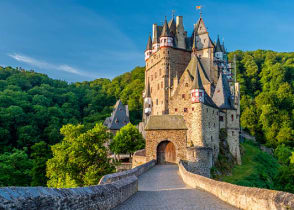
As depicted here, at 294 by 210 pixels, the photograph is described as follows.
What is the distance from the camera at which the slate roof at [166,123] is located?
26578 mm

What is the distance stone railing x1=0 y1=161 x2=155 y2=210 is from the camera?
14.2 ft

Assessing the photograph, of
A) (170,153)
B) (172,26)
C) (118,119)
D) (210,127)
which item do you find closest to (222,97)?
(210,127)

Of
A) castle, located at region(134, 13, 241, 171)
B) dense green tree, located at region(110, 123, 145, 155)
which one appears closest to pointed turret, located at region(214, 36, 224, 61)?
castle, located at region(134, 13, 241, 171)

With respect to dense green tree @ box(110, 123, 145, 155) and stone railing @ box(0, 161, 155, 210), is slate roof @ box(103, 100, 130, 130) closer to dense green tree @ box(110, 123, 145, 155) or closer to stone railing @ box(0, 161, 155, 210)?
dense green tree @ box(110, 123, 145, 155)

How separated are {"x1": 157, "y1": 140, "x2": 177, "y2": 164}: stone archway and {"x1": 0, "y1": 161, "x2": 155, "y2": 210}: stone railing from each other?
1684cm

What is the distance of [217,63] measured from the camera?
45750mm

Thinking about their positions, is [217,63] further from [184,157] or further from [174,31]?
[184,157]

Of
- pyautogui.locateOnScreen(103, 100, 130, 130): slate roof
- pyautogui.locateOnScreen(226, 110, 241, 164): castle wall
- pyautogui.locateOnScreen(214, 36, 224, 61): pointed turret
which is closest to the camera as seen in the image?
pyautogui.locateOnScreen(226, 110, 241, 164): castle wall

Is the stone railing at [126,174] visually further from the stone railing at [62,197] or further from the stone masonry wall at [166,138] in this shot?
the stone railing at [62,197]

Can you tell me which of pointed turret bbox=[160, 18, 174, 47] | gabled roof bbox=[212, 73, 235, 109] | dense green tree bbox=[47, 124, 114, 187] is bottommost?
dense green tree bbox=[47, 124, 114, 187]

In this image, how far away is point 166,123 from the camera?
27234mm

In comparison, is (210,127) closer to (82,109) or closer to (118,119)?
(118,119)

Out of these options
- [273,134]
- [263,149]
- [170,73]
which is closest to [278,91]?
[273,134]

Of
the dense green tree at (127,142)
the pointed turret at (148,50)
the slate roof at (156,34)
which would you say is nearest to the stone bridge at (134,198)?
the dense green tree at (127,142)
